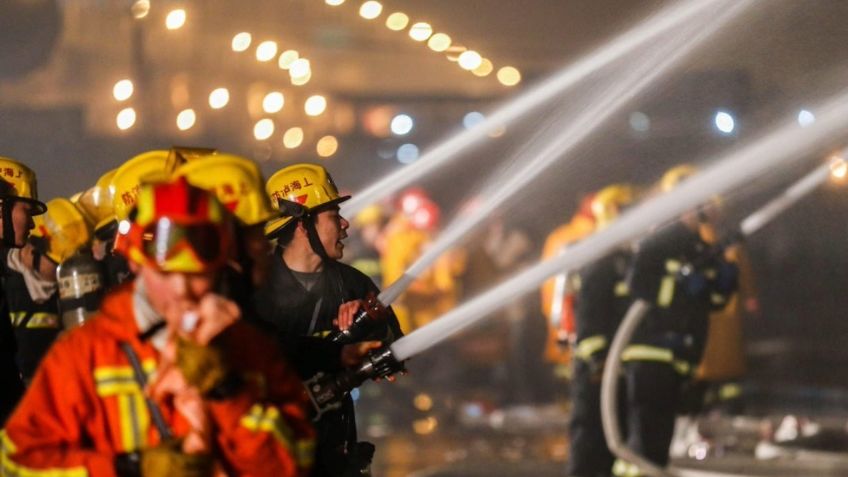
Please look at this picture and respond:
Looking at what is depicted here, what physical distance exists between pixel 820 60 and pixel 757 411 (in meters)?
4.07

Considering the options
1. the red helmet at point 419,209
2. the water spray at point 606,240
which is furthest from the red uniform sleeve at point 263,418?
the red helmet at point 419,209

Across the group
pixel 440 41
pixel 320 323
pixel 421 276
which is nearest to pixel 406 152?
pixel 440 41

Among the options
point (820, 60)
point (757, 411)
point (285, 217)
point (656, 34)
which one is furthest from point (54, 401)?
point (757, 411)

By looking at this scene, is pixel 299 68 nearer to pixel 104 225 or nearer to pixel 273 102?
pixel 273 102

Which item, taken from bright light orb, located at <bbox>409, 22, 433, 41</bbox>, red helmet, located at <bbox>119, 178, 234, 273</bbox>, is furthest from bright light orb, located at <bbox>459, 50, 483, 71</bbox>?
red helmet, located at <bbox>119, 178, 234, 273</bbox>

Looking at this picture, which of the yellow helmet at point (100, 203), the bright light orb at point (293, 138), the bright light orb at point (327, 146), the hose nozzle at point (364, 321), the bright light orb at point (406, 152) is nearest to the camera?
the hose nozzle at point (364, 321)

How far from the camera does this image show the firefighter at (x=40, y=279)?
7.96 m

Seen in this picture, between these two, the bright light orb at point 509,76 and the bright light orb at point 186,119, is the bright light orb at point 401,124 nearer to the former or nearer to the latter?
the bright light orb at point 509,76

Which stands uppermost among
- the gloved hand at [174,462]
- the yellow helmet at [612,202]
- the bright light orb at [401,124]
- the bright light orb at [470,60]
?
the bright light orb at [401,124]

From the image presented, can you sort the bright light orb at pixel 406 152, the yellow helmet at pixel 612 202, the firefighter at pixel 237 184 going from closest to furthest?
1. the firefighter at pixel 237 184
2. the yellow helmet at pixel 612 202
3. the bright light orb at pixel 406 152

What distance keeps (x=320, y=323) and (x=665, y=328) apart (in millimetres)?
4722

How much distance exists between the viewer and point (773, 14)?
683 inches

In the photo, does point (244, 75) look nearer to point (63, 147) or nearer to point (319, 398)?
point (63, 147)

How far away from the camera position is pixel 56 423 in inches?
157
